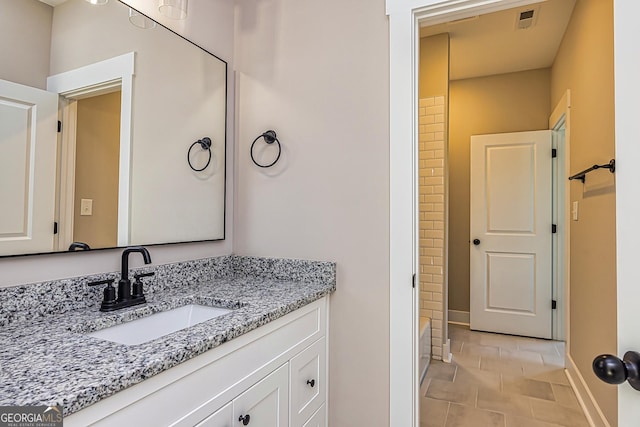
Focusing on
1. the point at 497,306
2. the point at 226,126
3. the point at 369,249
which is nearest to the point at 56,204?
the point at 226,126

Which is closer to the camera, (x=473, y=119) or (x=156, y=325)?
(x=156, y=325)

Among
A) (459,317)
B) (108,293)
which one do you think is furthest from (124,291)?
(459,317)

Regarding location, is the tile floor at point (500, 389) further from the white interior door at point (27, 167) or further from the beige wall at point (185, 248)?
the white interior door at point (27, 167)

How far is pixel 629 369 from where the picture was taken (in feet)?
1.92

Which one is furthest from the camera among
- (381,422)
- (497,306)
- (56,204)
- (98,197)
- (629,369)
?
(497,306)

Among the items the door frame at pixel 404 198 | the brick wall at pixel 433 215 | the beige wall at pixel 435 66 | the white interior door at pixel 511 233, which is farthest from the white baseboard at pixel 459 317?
the door frame at pixel 404 198

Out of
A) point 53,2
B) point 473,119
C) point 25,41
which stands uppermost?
point 473,119

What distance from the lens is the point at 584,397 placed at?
7.57 ft

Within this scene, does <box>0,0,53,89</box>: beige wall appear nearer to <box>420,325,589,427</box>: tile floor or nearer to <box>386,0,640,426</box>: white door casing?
<box>386,0,640,426</box>: white door casing

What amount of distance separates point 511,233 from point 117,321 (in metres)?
3.76

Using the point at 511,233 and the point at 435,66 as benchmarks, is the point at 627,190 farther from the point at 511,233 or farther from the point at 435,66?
the point at 511,233

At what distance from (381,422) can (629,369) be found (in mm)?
1247

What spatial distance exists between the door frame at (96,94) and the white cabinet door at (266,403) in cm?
77

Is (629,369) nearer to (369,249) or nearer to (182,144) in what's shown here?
(369,249)
